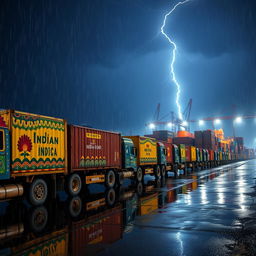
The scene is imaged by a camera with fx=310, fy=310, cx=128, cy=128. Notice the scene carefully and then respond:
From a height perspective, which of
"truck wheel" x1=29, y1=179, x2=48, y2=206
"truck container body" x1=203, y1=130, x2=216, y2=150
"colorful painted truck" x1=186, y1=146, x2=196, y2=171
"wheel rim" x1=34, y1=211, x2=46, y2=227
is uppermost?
"truck container body" x1=203, y1=130, x2=216, y2=150

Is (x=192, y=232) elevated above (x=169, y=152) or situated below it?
below

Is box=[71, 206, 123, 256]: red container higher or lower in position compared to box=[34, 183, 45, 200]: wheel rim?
lower

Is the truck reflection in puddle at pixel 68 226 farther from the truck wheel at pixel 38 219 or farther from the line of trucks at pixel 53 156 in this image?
the line of trucks at pixel 53 156

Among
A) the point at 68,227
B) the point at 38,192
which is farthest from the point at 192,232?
the point at 38,192

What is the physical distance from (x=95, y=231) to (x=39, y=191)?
5613mm

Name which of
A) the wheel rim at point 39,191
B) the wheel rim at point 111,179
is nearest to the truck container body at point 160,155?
the wheel rim at point 111,179

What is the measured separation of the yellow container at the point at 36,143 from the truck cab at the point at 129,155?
7384 mm

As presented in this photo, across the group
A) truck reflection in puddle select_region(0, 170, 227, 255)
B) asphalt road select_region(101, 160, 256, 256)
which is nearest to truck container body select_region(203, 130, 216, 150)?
truck reflection in puddle select_region(0, 170, 227, 255)

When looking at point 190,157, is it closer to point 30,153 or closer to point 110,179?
point 110,179

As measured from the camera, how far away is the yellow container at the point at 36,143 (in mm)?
11500

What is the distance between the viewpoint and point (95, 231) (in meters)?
7.71

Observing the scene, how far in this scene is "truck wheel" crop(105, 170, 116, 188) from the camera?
18.4m

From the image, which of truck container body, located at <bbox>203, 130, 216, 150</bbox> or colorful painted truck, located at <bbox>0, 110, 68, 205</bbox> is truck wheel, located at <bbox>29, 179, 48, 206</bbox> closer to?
colorful painted truck, located at <bbox>0, 110, 68, 205</bbox>

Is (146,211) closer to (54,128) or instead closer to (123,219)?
(123,219)
